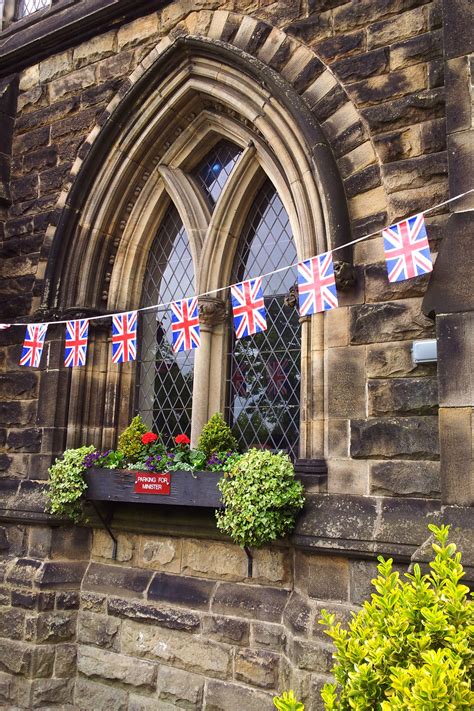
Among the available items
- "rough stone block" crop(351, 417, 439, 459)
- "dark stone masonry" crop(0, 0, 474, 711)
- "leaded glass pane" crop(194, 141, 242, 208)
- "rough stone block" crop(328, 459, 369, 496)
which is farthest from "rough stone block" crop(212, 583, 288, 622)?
"leaded glass pane" crop(194, 141, 242, 208)

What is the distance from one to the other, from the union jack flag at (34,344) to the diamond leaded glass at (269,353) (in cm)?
188

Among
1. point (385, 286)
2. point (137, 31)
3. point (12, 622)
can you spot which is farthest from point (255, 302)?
point (12, 622)

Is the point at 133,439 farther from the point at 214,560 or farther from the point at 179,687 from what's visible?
the point at 179,687

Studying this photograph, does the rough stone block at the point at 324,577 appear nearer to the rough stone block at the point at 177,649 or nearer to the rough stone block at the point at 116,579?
the rough stone block at the point at 177,649

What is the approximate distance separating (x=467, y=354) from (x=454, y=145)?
4.36 feet

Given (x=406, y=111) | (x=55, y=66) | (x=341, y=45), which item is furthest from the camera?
(x=55, y=66)

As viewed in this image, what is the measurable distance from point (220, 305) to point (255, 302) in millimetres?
1097

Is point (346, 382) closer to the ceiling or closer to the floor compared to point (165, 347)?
closer to the floor

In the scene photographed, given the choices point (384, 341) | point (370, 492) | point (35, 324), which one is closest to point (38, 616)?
point (35, 324)

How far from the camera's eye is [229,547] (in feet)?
18.9

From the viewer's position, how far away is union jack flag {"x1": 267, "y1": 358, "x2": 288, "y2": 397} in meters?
5.96

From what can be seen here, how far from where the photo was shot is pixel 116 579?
640 centimetres

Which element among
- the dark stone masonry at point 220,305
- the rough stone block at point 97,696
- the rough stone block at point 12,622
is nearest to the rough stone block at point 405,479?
the dark stone masonry at point 220,305

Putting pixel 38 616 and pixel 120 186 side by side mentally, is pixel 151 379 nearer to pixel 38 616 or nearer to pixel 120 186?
pixel 120 186
